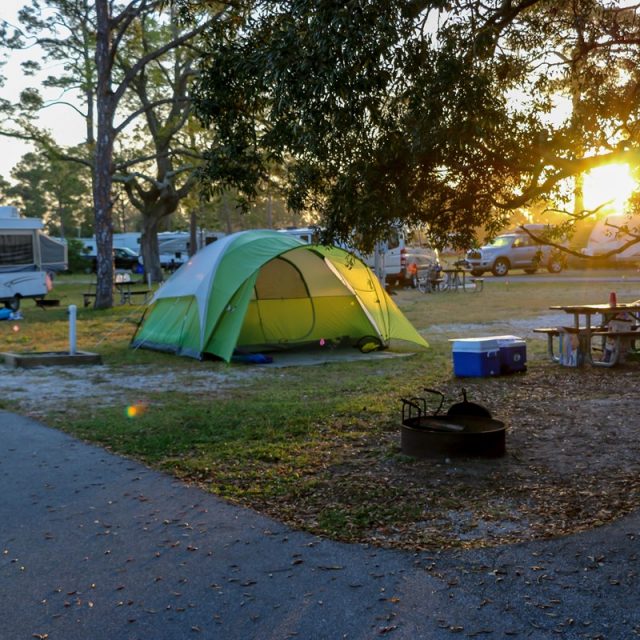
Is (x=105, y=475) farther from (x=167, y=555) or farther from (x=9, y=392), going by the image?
(x=9, y=392)

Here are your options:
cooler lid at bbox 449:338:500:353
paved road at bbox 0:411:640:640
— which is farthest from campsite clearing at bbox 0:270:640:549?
cooler lid at bbox 449:338:500:353

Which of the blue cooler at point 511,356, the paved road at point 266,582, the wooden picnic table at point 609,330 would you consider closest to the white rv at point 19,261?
the blue cooler at point 511,356

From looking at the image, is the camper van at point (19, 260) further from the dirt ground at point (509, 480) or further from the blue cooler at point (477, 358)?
the blue cooler at point (477, 358)

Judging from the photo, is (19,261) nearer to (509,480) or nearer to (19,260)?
(19,260)

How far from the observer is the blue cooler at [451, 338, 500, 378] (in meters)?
11.0

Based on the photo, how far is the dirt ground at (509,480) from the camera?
495 cm

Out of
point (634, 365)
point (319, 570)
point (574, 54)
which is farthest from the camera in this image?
point (634, 365)

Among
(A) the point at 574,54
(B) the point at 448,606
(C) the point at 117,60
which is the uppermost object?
(C) the point at 117,60

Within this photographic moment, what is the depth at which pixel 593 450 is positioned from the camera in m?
6.76

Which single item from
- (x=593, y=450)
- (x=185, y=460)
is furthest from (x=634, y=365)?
(x=185, y=460)

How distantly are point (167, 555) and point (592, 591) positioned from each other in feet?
6.97

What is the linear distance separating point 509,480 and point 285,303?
345 inches

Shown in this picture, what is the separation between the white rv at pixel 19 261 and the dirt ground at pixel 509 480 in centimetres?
1461

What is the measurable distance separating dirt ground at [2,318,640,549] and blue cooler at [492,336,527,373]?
1.50m
